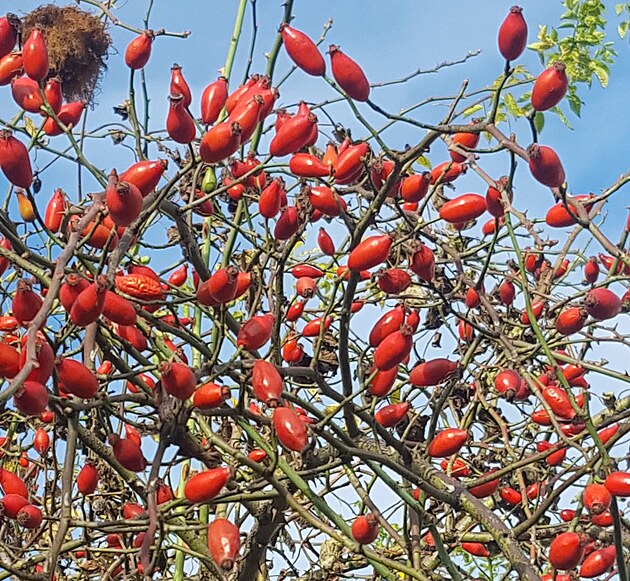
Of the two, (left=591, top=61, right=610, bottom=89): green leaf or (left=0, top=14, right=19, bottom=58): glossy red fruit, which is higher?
(left=591, top=61, right=610, bottom=89): green leaf

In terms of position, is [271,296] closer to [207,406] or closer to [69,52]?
[207,406]

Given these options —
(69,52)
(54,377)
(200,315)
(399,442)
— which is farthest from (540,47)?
(69,52)

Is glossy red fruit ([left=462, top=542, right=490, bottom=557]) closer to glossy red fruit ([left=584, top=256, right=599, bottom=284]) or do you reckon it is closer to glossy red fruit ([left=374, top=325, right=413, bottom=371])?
glossy red fruit ([left=584, top=256, right=599, bottom=284])

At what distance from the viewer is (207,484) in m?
1.36

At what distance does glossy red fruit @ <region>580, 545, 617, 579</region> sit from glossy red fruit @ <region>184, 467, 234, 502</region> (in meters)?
0.77

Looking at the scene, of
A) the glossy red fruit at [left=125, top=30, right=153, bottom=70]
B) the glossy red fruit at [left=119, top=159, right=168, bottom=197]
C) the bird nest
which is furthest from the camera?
the bird nest

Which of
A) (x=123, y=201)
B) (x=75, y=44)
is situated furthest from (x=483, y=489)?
(x=75, y=44)

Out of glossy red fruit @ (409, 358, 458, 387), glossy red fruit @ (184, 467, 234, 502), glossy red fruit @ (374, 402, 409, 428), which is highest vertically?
glossy red fruit @ (409, 358, 458, 387)

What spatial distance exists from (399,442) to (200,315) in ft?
3.28

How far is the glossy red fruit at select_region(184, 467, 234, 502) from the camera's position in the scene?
1.36 metres

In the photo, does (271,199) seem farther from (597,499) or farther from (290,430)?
(597,499)

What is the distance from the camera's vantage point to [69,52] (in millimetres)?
5910

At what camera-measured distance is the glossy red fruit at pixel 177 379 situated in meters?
1.29

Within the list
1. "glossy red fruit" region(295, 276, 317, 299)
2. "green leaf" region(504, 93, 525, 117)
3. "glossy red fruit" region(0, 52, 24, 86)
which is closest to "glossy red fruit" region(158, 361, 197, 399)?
"glossy red fruit" region(0, 52, 24, 86)
